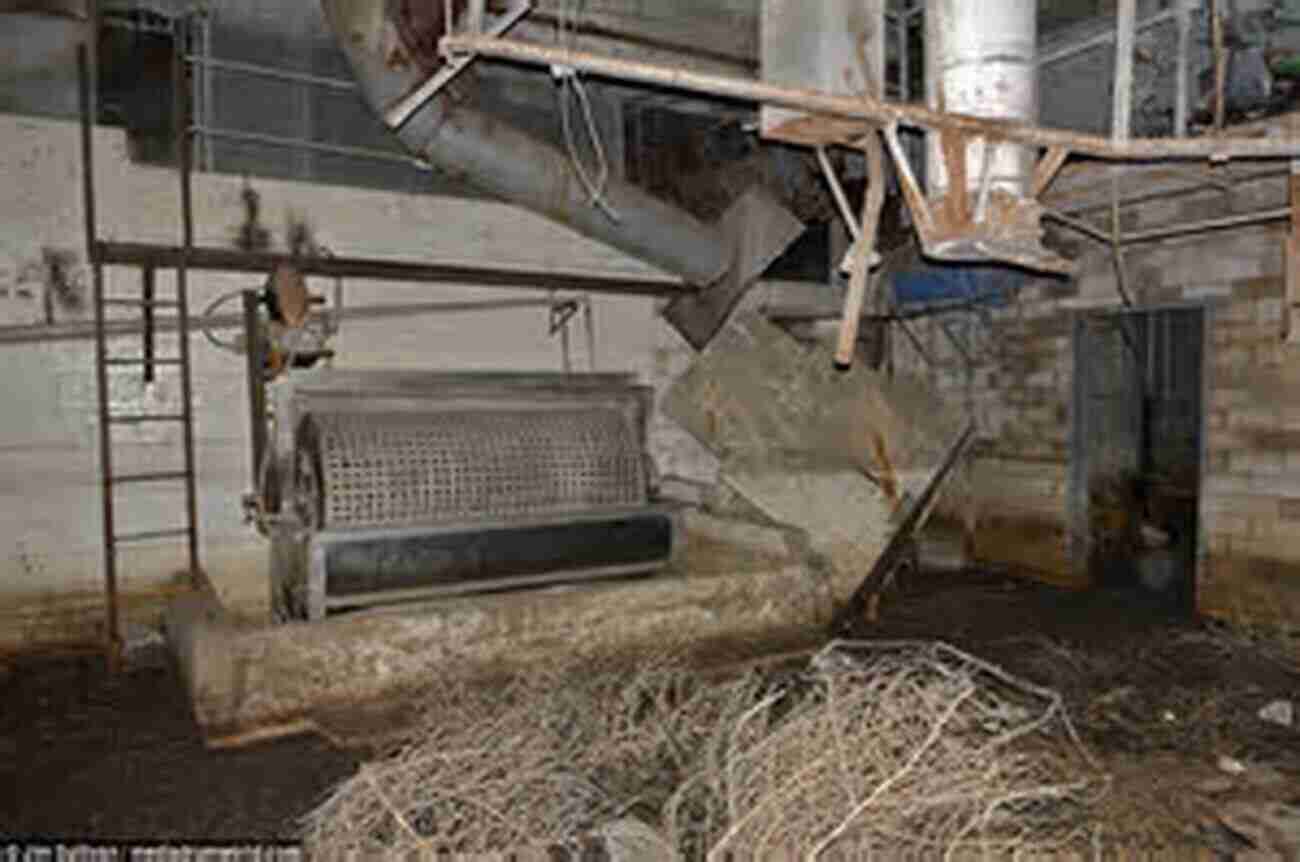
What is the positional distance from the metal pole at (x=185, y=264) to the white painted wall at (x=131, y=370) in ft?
0.27

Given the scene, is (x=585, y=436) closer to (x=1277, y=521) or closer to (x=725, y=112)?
(x=725, y=112)

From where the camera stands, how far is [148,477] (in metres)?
5.42

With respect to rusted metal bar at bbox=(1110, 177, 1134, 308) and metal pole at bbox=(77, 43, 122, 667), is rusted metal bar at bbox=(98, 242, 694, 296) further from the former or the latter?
rusted metal bar at bbox=(1110, 177, 1134, 308)

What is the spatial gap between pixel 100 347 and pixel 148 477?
869mm

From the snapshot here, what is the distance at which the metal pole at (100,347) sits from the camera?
5.08m

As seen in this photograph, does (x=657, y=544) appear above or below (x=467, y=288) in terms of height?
below

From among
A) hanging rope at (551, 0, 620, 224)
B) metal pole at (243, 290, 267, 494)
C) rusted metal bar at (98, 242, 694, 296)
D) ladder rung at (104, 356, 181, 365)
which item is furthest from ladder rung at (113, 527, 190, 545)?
hanging rope at (551, 0, 620, 224)

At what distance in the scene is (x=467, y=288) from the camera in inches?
258

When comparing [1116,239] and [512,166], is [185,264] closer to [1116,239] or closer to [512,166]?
[512,166]

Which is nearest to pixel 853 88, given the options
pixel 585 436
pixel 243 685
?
pixel 585 436

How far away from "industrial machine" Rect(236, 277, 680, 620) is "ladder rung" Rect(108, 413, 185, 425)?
1.53 feet

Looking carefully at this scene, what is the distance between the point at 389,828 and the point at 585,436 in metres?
3.21

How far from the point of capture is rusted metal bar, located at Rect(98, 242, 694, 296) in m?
5.30

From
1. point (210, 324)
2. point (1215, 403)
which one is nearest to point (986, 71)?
point (1215, 403)
